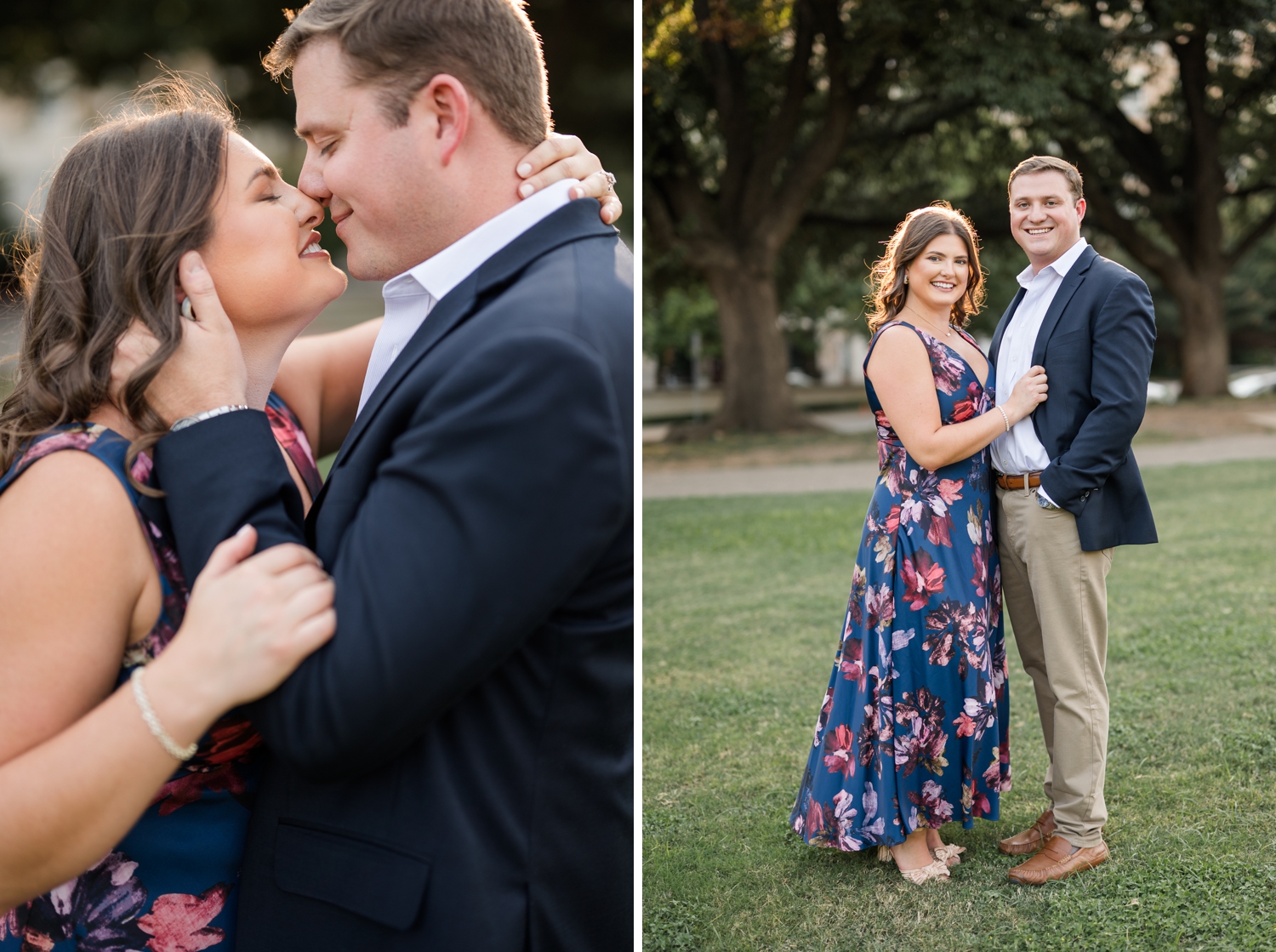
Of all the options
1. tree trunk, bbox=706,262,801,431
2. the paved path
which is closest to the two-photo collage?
the paved path

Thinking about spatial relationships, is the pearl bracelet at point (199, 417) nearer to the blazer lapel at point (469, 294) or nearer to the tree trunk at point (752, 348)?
the blazer lapel at point (469, 294)

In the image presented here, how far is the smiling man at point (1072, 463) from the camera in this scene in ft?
11.0

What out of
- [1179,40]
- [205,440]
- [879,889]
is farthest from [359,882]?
[1179,40]

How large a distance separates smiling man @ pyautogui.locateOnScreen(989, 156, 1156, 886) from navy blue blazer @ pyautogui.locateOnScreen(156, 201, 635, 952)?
2262 mm

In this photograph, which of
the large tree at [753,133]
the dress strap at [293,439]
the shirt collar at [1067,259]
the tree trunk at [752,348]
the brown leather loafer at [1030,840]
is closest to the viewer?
the dress strap at [293,439]

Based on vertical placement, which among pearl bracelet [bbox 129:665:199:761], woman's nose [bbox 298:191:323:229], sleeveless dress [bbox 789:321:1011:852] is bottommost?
sleeveless dress [bbox 789:321:1011:852]

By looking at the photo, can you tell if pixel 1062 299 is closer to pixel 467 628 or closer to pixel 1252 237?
pixel 467 628

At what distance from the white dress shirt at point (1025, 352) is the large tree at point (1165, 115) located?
1424cm

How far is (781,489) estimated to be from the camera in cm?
1350

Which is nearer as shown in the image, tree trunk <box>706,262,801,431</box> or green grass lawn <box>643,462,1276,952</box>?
green grass lawn <box>643,462,1276,952</box>

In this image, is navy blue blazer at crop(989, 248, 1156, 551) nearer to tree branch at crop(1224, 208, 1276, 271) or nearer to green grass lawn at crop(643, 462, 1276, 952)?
green grass lawn at crop(643, 462, 1276, 952)

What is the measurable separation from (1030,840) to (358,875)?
9.90 ft

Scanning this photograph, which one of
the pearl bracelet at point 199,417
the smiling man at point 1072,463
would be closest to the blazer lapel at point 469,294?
the pearl bracelet at point 199,417

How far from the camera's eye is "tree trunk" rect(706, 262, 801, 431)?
62.3 feet
